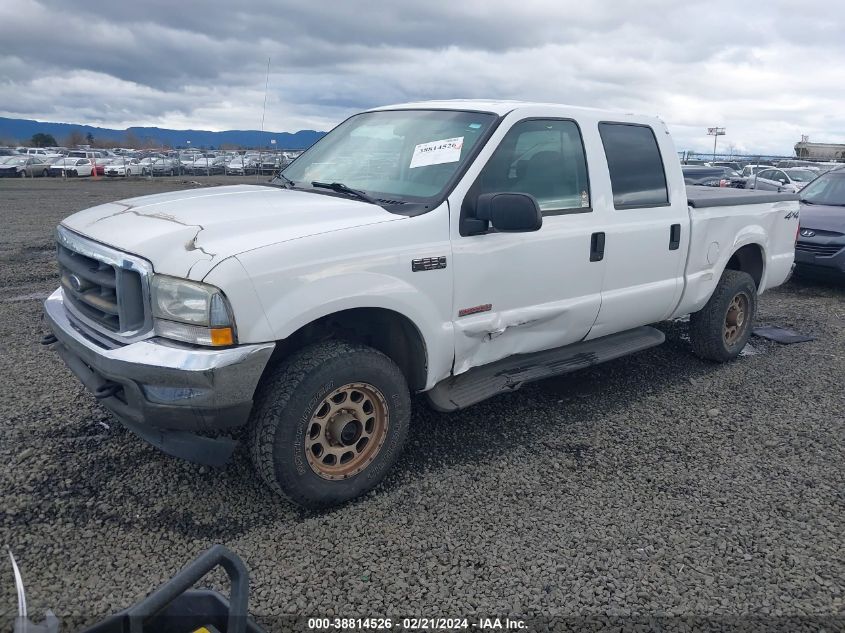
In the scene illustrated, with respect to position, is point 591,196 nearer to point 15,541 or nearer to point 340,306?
point 340,306

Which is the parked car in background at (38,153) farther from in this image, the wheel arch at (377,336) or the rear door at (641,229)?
the wheel arch at (377,336)

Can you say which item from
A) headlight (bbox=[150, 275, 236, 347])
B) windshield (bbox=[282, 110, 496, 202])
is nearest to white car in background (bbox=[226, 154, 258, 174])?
windshield (bbox=[282, 110, 496, 202])

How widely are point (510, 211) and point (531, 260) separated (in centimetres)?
56

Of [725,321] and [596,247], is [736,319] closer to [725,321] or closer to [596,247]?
[725,321]

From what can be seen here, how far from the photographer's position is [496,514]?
10.7 feet

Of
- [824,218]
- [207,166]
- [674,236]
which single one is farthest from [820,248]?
[207,166]

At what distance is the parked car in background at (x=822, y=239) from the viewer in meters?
8.50

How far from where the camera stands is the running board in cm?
373

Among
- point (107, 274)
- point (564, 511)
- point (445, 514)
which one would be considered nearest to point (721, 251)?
point (564, 511)

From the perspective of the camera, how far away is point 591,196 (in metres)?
4.17

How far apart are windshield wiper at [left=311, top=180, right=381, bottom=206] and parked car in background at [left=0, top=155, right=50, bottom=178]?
37666 mm

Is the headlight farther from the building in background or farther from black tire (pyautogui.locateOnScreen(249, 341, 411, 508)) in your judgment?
the building in background

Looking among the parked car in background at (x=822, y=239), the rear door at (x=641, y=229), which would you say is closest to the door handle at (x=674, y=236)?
the rear door at (x=641, y=229)

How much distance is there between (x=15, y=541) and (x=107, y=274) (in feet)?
4.01
